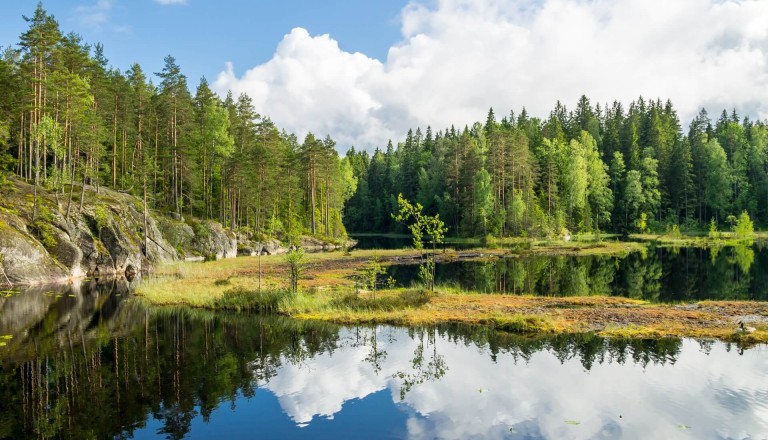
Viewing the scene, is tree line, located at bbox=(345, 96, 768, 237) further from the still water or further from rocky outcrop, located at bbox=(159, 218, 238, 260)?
the still water

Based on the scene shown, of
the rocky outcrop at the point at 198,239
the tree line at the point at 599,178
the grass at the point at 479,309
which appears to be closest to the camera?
the grass at the point at 479,309

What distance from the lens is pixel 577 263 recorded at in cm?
5306

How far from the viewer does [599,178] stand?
103125mm

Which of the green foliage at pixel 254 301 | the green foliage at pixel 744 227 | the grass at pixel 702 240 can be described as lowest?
the green foliage at pixel 254 301

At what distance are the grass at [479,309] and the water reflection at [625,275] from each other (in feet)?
16.3

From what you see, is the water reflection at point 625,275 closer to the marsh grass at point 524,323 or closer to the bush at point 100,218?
the marsh grass at point 524,323

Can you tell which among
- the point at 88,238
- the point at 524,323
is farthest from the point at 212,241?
the point at 524,323

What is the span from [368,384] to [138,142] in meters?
56.7

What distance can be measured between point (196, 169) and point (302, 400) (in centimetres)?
6125

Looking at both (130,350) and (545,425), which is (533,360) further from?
(130,350)

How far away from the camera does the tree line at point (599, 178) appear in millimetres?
92562

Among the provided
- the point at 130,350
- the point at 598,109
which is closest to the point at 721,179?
the point at 598,109

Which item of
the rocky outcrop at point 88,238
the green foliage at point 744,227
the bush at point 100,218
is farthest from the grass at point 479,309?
the green foliage at point 744,227

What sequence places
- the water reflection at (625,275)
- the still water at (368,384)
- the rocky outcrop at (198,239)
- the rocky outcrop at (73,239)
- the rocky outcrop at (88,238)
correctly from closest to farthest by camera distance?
the still water at (368,384) < the water reflection at (625,275) < the rocky outcrop at (73,239) < the rocky outcrop at (88,238) < the rocky outcrop at (198,239)
